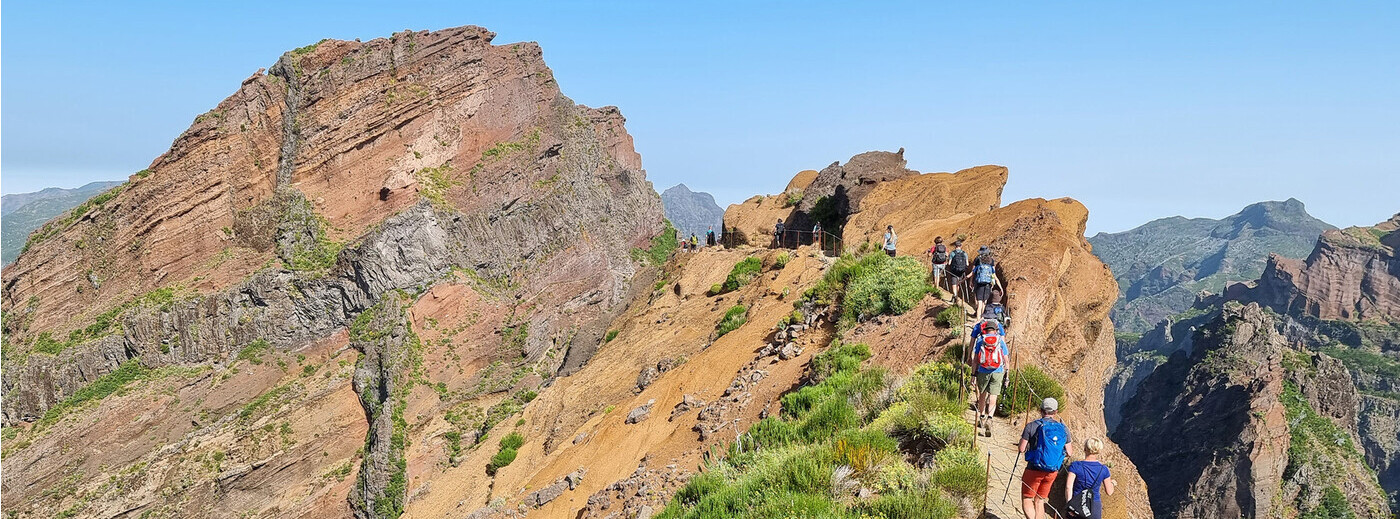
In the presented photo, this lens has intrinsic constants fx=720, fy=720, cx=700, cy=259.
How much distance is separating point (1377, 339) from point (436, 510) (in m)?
157

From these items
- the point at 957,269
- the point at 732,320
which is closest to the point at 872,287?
the point at 957,269

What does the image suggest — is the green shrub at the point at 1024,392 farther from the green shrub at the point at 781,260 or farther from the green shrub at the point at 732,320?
the green shrub at the point at 781,260

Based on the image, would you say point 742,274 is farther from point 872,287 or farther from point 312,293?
point 312,293

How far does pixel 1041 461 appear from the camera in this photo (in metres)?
7.18

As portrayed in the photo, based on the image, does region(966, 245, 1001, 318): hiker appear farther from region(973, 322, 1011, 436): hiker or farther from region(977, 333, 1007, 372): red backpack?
region(977, 333, 1007, 372): red backpack

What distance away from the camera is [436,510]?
23094 mm

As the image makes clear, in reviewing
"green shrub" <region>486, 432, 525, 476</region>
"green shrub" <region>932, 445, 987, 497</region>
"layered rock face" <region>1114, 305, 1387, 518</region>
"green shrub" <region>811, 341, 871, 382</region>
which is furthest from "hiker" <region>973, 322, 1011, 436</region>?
"layered rock face" <region>1114, 305, 1387, 518</region>

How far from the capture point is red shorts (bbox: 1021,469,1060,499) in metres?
7.20

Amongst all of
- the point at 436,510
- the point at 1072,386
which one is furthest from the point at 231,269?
the point at 1072,386

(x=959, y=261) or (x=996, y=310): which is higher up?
(x=959, y=261)

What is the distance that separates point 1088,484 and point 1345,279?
173m

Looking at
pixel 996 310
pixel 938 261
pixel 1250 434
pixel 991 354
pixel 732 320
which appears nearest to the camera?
pixel 991 354

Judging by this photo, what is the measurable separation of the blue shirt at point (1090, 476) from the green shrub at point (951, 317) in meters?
5.90

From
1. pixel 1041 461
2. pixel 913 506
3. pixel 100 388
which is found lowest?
pixel 100 388
